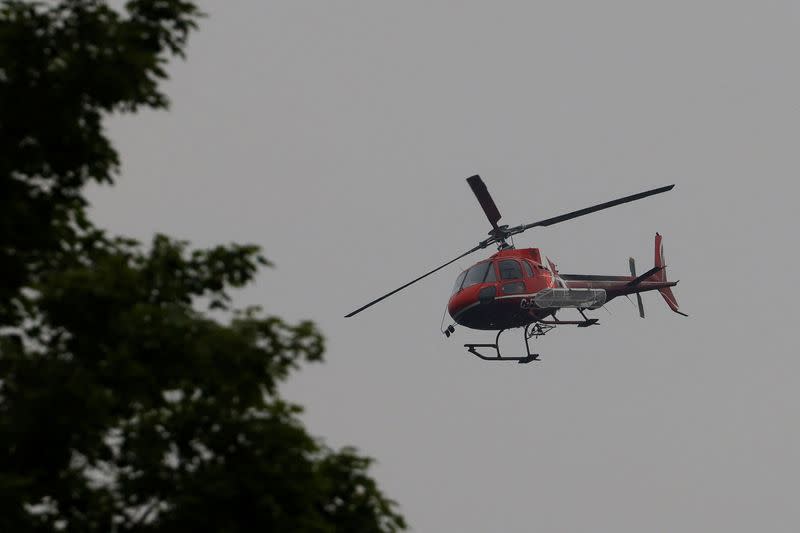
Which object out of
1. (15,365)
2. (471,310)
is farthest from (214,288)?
(471,310)

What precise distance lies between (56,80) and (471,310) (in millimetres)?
29963

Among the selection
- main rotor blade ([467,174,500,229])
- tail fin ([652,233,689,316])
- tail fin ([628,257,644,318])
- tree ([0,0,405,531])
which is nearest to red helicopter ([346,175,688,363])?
main rotor blade ([467,174,500,229])

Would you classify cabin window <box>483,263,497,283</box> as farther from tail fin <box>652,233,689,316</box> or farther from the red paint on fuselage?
tail fin <box>652,233,689,316</box>

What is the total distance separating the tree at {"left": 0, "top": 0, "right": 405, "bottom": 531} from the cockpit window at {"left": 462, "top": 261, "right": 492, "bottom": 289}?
29.0m

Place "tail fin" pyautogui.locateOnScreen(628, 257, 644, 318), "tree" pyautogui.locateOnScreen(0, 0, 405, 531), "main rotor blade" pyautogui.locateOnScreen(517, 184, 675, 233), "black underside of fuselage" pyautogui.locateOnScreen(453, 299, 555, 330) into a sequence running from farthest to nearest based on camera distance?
"tail fin" pyautogui.locateOnScreen(628, 257, 644, 318) → "black underside of fuselage" pyautogui.locateOnScreen(453, 299, 555, 330) → "main rotor blade" pyautogui.locateOnScreen(517, 184, 675, 233) → "tree" pyautogui.locateOnScreen(0, 0, 405, 531)

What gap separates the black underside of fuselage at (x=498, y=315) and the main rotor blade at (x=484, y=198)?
11.7 ft

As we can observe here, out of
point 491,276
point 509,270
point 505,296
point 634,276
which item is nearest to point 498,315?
point 505,296

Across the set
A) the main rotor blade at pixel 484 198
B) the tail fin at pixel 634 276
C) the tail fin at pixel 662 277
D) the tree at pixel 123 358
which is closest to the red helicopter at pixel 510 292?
the main rotor blade at pixel 484 198

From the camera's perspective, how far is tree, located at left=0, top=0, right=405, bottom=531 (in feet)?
39.6

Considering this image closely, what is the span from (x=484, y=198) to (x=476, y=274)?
2624 millimetres

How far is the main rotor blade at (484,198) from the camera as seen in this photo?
42.0 metres

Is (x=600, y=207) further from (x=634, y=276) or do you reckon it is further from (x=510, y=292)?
(x=634, y=276)

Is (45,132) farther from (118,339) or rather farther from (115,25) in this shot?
(118,339)

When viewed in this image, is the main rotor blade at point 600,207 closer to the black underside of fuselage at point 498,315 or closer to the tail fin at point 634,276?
the black underside of fuselage at point 498,315
